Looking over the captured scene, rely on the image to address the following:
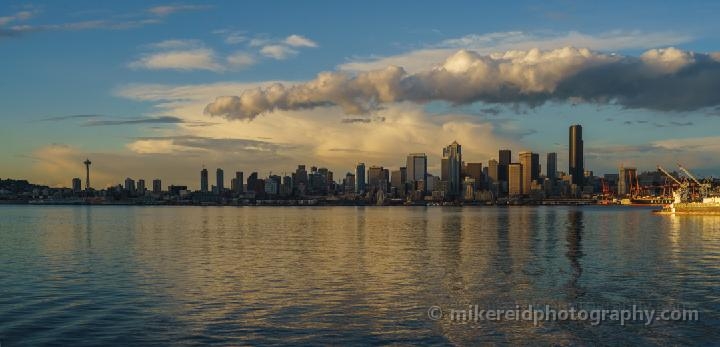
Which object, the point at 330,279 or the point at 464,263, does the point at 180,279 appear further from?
the point at 464,263

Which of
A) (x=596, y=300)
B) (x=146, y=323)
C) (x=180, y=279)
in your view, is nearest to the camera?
(x=146, y=323)

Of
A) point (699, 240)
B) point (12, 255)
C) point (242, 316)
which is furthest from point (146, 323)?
point (699, 240)

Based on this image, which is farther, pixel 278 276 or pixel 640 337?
pixel 278 276

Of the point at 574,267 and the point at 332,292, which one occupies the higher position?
the point at 332,292

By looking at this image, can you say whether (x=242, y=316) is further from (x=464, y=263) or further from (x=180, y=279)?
(x=464, y=263)

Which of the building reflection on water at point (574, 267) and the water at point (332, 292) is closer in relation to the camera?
the water at point (332, 292)

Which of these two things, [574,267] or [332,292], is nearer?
[332,292]

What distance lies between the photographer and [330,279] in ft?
180

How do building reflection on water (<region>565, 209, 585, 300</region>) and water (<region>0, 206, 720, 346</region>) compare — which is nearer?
water (<region>0, 206, 720, 346</region>)

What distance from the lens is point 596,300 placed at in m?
45.2

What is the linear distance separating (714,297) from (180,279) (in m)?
39.8

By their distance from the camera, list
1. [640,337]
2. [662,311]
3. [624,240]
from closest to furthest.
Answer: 1. [640,337]
2. [662,311]
3. [624,240]

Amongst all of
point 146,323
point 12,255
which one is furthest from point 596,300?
point 12,255

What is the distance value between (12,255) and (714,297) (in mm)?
69403
